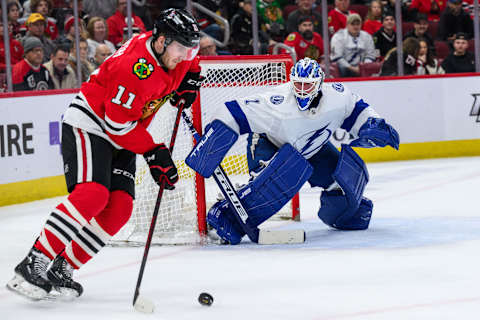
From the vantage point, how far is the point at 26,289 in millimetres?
3062

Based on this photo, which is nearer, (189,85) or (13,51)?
(189,85)

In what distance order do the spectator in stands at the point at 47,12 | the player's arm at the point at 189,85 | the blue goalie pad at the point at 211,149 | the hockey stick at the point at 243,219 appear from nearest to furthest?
the player's arm at the point at 189,85, the blue goalie pad at the point at 211,149, the hockey stick at the point at 243,219, the spectator in stands at the point at 47,12

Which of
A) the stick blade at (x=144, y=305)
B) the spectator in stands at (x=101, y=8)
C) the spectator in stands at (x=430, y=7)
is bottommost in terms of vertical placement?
the stick blade at (x=144, y=305)

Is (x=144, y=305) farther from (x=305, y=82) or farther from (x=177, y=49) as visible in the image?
(x=305, y=82)

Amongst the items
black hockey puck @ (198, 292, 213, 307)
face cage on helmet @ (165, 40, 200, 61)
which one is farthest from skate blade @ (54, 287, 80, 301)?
face cage on helmet @ (165, 40, 200, 61)

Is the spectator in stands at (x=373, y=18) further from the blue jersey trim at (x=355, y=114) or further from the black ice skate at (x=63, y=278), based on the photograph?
the black ice skate at (x=63, y=278)

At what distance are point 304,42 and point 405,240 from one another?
12.1 ft

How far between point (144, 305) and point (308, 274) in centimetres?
82

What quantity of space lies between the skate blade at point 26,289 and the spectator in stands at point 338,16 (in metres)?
4.90

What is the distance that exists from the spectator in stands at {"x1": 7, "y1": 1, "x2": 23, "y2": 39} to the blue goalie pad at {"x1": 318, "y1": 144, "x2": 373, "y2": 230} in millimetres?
2999

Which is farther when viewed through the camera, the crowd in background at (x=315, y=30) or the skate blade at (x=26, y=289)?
the crowd in background at (x=315, y=30)

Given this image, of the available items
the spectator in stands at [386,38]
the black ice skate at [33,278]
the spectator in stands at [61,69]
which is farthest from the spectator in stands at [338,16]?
the black ice skate at [33,278]

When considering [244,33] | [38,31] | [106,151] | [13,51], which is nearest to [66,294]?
[106,151]

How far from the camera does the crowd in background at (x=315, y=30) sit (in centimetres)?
678
